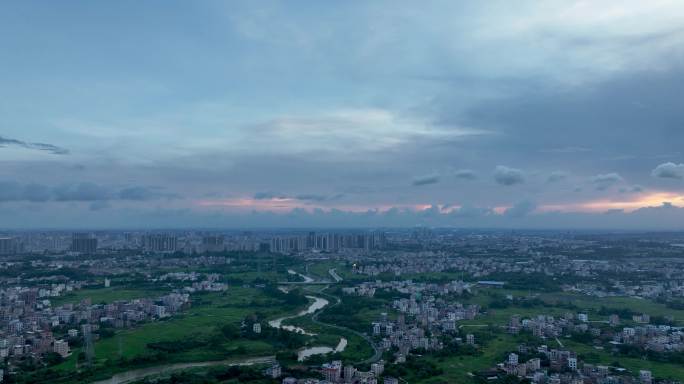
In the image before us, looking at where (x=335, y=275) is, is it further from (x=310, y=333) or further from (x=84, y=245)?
→ (x=84, y=245)

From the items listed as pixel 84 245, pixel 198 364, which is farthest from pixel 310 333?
pixel 84 245

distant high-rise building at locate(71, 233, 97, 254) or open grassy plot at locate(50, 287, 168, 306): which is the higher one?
distant high-rise building at locate(71, 233, 97, 254)

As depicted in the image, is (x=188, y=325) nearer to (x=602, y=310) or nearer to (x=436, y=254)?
(x=602, y=310)

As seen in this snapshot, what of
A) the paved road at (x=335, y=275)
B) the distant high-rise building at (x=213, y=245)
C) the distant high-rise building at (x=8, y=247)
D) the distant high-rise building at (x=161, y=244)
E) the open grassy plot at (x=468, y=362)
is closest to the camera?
the open grassy plot at (x=468, y=362)

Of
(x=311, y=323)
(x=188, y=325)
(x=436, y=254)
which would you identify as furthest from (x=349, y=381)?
(x=436, y=254)

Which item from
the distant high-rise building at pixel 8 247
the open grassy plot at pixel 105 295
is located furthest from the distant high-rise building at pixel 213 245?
the open grassy plot at pixel 105 295

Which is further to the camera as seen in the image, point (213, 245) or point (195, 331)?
point (213, 245)

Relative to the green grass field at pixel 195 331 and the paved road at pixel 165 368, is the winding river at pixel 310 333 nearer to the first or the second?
the green grass field at pixel 195 331

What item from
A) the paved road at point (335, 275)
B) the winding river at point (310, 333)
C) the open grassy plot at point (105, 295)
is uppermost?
the paved road at point (335, 275)

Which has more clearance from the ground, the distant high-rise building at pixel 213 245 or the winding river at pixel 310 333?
the distant high-rise building at pixel 213 245

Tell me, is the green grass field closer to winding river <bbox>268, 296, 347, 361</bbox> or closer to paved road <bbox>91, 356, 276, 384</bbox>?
paved road <bbox>91, 356, 276, 384</bbox>

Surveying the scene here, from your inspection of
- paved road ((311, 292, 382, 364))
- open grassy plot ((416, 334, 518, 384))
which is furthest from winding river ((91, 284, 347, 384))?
open grassy plot ((416, 334, 518, 384))
